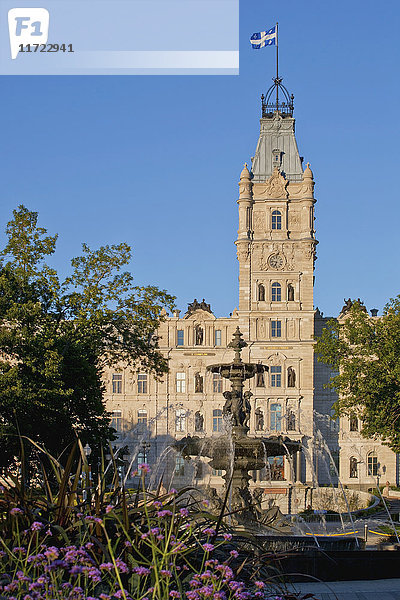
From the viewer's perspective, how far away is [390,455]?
7194 centimetres

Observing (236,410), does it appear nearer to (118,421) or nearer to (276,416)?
(276,416)

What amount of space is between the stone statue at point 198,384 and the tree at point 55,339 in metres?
36.7

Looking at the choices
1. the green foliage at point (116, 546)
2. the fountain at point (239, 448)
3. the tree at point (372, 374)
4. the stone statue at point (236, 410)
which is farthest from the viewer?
the tree at point (372, 374)

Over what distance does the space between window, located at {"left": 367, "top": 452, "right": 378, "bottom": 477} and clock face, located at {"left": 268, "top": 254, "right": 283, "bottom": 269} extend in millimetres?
18449

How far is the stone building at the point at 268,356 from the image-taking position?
70.3 m

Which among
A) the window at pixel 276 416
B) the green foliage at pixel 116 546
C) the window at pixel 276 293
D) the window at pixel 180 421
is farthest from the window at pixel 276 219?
the green foliage at pixel 116 546

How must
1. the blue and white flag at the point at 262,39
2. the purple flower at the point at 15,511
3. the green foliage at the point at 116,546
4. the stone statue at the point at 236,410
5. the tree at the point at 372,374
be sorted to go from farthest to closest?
the blue and white flag at the point at 262,39
the tree at the point at 372,374
the stone statue at the point at 236,410
the purple flower at the point at 15,511
the green foliage at the point at 116,546

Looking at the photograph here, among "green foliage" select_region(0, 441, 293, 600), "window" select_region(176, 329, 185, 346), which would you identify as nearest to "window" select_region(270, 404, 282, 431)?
"window" select_region(176, 329, 185, 346)

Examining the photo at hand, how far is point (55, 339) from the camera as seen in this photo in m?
31.6

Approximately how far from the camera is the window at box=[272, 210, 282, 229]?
239 feet

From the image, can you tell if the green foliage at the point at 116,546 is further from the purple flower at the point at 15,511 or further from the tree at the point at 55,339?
the tree at the point at 55,339

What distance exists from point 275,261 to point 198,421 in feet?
51.9

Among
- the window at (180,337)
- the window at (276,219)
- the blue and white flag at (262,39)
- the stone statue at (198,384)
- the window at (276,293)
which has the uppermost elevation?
the blue and white flag at (262,39)

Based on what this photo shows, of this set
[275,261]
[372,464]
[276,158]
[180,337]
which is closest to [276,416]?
[372,464]
